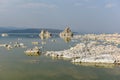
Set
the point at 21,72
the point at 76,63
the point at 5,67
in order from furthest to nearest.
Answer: the point at 76,63, the point at 5,67, the point at 21,72

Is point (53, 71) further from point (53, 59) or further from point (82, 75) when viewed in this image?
point (53, 59)

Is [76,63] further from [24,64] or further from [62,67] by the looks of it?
[24,64]

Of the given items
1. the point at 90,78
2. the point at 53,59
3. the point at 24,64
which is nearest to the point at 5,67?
the point at 24,64

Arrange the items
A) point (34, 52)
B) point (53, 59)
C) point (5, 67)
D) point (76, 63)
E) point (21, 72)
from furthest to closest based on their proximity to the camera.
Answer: point (34, 52), point (53, 59), point (76, 63), point (5, 67), point (21, 72)

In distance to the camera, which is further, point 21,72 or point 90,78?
point 21,72

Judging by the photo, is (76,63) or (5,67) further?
(76,63)

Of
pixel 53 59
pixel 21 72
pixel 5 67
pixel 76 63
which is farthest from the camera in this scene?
pixel 53 59

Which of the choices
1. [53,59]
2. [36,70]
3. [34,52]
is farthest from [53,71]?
[34,52]

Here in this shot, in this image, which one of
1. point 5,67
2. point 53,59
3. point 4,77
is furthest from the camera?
point 53,59
